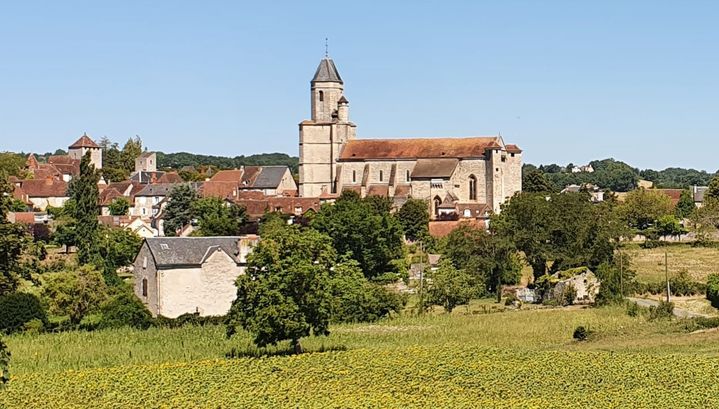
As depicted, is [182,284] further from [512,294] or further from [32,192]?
[32,192]

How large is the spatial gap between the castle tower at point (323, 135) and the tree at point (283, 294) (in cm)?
6288

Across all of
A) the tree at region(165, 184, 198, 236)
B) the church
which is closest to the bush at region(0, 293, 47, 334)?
the tree at region(165, 184, 198, 236)

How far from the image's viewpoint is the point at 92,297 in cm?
4759

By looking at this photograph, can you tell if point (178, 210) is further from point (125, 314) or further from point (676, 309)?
point (676, 309)

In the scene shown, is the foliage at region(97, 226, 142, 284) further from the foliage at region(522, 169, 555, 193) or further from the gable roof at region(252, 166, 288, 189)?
the foliage at region(522, 169, 555, 193)

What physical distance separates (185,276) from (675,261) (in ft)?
121

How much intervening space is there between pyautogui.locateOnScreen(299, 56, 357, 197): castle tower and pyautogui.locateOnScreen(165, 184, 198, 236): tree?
13.6 metres

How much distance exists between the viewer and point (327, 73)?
97.6 meters

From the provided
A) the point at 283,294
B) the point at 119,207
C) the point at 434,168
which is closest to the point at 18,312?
the point at 283,294

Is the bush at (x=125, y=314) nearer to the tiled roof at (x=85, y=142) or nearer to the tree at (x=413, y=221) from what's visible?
the tree at (x=413, y=221)

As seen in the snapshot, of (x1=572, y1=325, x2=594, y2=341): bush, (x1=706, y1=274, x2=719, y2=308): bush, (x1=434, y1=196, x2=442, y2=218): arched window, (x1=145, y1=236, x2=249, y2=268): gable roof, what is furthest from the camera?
(x1=434, y1=196, x2=442, y2=218): arched window

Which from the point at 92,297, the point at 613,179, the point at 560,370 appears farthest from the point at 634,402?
the point at 613,179

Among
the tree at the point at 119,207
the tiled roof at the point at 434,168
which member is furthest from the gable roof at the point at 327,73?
the tree at the point at 119,207

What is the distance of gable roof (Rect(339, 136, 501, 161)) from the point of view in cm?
9450
